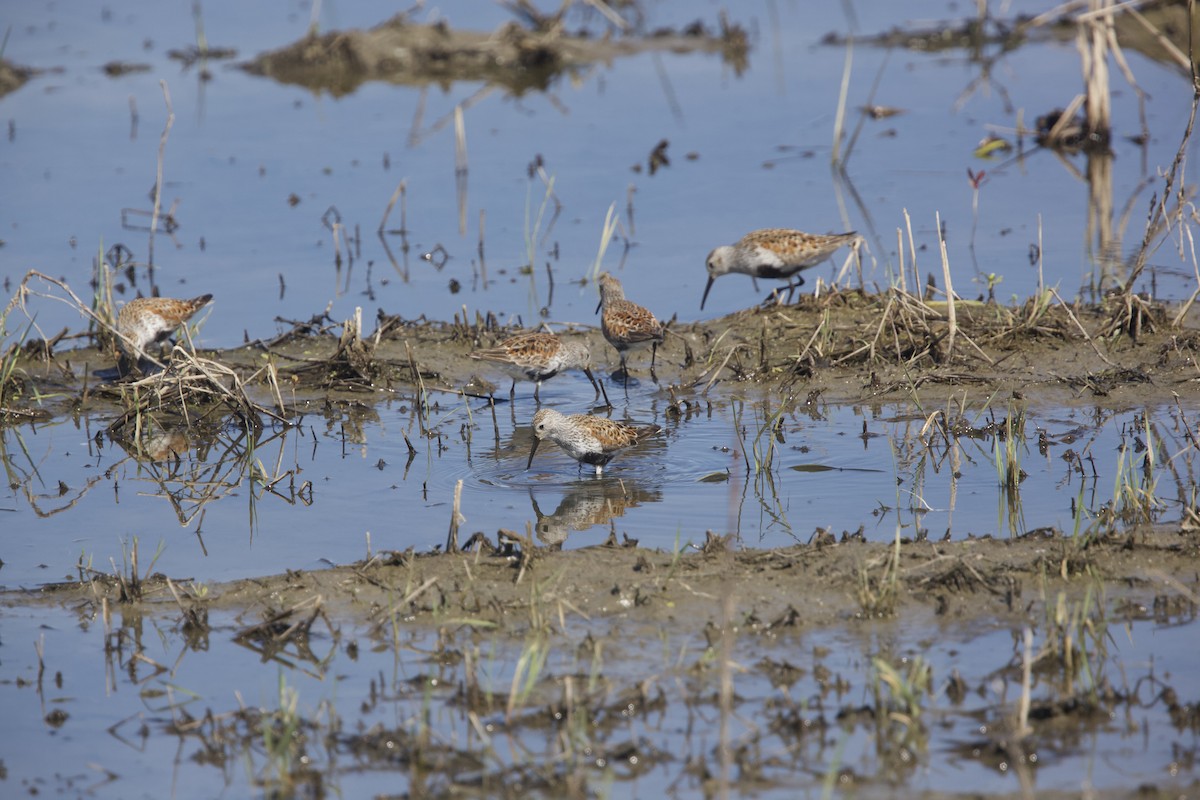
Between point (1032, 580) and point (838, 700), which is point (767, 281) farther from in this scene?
point (838, 700)

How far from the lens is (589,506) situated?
8.62 m

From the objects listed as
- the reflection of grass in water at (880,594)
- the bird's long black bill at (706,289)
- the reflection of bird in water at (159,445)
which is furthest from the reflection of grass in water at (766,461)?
the reflection of bird in water at (159,445)

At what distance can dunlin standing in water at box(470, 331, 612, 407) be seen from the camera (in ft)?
34.1

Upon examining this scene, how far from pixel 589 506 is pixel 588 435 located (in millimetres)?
540

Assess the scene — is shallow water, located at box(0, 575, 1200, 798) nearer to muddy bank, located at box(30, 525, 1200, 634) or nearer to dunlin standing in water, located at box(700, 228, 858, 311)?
A: muddy bank, located at box(30, 525, 1200, 634)

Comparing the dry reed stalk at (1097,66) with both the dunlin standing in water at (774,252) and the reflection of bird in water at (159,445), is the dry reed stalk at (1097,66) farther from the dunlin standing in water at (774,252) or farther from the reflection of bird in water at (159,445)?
the reflection of bird in water at (159,445)

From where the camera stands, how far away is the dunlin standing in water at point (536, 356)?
10406 mm

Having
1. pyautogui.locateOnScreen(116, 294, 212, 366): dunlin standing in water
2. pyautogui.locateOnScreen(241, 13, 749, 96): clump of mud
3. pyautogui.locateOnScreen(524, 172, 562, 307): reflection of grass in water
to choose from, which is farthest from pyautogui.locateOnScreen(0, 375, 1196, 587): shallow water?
pyautogui.locateOnScreen(241, 13, 749, 96): clump of mud

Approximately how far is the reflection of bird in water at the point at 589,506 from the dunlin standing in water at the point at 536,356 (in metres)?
1.67

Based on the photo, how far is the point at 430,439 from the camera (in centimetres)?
981

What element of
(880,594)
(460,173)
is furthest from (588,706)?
(460,173)

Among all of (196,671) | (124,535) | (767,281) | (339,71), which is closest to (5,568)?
(124,535)

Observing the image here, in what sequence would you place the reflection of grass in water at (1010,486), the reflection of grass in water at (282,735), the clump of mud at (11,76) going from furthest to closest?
the clump of mud at (11,76) → the reflection of grass in water at (1010,486) → the reflection of grass in water at (282,735)

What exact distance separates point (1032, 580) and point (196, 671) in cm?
408
